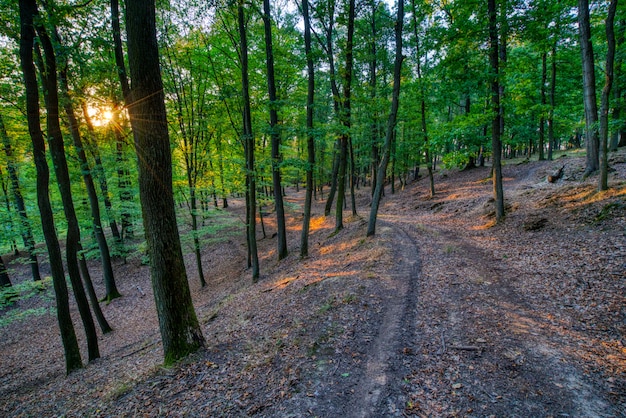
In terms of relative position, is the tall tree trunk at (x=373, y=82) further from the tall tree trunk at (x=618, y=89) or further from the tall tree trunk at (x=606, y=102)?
the tall tree trunk at (x=618, y=89)

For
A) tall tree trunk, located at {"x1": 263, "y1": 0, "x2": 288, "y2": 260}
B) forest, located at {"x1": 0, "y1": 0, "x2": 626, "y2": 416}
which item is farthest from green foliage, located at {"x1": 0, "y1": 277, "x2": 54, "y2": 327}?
tall tree trunk, located at {"x1": 263, "y1": 0, "x2": 288, "y2": 260}

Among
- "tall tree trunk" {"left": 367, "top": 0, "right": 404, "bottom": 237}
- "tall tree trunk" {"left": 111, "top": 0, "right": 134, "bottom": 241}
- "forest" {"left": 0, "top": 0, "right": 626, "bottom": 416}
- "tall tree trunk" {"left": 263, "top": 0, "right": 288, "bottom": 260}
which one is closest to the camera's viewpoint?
"forest" {"left": 0, "top": 0, "right": 626, "bottom": 416}

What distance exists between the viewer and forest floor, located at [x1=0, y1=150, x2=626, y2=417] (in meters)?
4.05

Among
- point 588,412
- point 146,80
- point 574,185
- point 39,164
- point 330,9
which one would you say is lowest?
point 588,412

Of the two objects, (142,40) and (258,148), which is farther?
(258,148)

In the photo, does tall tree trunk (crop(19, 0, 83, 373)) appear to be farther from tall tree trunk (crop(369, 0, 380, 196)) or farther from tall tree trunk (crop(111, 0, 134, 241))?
tall tree trunk (crop(369, 0, 380, 196))

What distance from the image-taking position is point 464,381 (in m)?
4.24

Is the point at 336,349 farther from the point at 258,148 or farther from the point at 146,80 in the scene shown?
the point at 258,148

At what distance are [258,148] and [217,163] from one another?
3654mm

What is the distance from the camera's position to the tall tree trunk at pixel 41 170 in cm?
639

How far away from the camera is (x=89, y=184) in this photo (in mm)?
12250

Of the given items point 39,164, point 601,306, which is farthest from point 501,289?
point 39,164

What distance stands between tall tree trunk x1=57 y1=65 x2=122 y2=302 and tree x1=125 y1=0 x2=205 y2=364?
5.57m

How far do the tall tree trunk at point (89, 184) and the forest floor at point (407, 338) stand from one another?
8.90ft
